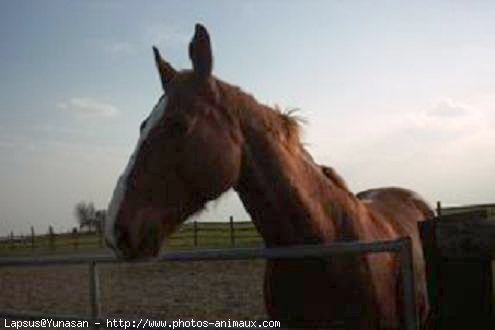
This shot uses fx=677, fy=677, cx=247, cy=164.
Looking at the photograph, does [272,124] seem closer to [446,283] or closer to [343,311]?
[343,311]

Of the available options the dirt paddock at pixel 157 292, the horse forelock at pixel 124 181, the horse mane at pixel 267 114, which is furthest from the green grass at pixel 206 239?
the horse forelock at pixel 124 181

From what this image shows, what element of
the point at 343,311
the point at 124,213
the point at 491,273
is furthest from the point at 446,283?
the point at 124,213

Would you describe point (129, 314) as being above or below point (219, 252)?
below

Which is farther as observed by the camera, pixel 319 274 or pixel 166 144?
pixel 319 274

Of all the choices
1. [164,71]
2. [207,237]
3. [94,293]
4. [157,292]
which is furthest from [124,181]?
[207,237]

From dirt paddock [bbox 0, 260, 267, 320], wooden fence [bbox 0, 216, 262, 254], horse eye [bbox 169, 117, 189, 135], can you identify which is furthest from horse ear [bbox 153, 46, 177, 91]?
wooden fence [bbox 0, 216, 262, 254]

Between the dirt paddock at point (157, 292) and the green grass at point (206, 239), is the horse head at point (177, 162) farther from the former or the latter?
the green grass at point (206, 239)

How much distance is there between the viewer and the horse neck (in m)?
3.33

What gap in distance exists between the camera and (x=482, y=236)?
8.57 ft

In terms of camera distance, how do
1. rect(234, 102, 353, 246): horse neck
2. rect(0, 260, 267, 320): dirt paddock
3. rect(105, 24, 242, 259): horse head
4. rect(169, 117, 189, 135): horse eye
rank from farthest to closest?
rect(0, 260, 267, 320): dirt paddock < rect(234, 102, 353, 246): horse neck < rect(169, 117, 189, 135): horse eye < rect(105, 24, 242, 259): horse head

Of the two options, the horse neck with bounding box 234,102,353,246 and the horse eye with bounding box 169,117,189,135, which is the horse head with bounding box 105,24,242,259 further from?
the horse neck with bounding box 234,102,353,246

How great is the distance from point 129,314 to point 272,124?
22.4 feet

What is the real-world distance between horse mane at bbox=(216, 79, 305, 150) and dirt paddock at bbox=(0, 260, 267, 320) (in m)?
5.09

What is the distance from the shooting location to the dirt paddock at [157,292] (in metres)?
9.63
